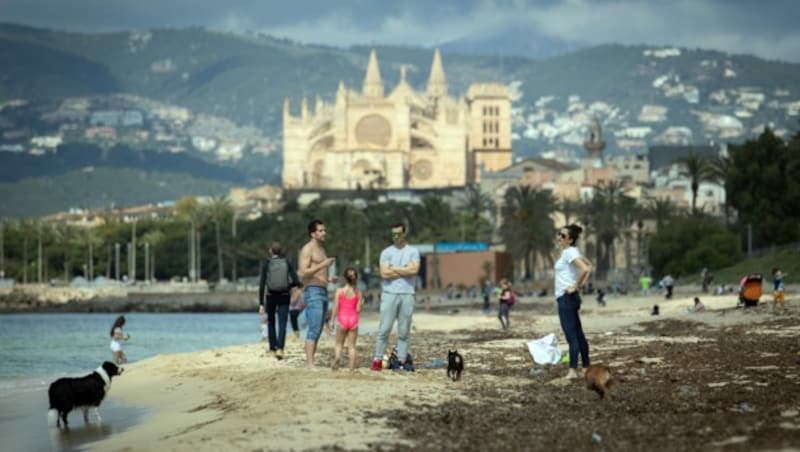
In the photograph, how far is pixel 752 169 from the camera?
94.1 m

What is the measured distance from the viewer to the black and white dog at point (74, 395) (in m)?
21.0

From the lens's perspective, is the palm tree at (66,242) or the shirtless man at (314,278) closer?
the shirtless man at (314,278)

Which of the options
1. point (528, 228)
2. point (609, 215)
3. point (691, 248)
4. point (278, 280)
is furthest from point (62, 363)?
point (609, 215)

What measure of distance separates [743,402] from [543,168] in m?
179

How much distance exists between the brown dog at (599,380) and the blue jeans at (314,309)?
4.58m

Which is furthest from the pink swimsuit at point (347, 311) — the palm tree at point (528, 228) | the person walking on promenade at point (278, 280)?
the palm tree at point (528, 228)

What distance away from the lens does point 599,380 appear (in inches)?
751

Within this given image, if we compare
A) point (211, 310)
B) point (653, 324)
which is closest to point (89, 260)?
point (211, 310)

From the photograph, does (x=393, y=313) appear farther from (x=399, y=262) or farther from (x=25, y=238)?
(x=25, y=238)

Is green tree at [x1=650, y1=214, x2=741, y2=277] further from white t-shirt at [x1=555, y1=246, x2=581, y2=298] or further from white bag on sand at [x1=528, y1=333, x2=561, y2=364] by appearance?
white t-shirt at [x1=555, y1=246, x2=581, y2=298]

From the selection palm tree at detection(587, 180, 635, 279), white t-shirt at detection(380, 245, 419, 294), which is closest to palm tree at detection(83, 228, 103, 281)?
palm tree at detection(587, 180, 635, 279)

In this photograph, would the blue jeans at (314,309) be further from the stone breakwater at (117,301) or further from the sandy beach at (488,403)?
the stone breakwater at (117,301)

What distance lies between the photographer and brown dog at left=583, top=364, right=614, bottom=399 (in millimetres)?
19047

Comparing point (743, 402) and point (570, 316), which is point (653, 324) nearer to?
point (570, 316)
